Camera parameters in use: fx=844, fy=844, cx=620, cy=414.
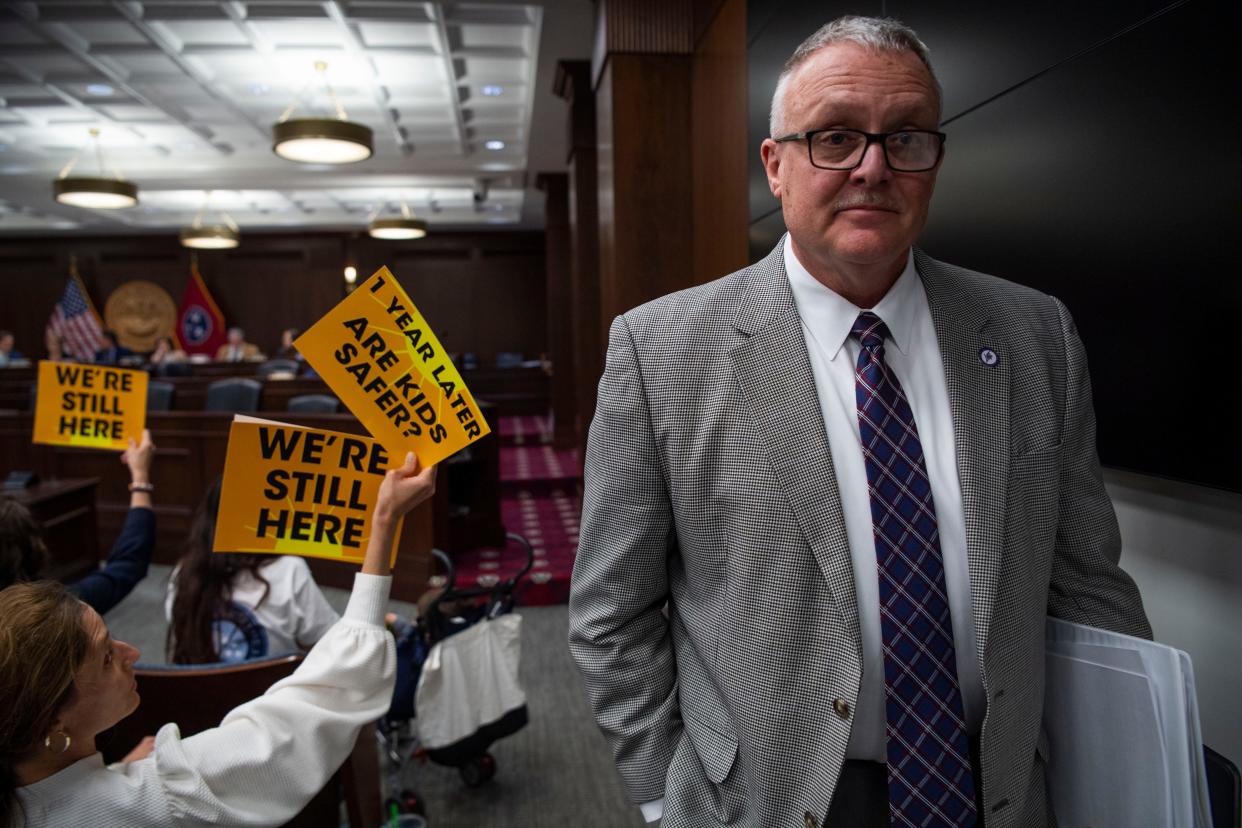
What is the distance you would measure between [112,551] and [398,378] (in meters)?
1.33

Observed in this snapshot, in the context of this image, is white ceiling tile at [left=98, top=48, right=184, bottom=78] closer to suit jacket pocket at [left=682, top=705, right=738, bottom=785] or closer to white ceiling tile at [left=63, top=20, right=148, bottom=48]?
white ceiling tile at [left=63, top=20, right=148, bottom=48]

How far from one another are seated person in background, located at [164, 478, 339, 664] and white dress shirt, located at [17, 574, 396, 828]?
1200 millimetres

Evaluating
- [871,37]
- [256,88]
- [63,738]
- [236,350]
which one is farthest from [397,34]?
[236,350]

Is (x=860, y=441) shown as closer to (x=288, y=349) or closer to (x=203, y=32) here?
(x=203, y=32)

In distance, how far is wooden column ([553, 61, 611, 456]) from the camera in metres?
6.76

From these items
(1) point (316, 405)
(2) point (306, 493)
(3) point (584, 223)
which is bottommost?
(2) point (306, 493)

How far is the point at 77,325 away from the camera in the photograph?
1459 cm

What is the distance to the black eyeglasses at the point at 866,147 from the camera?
1065mm

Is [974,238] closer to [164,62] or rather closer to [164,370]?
[164,62]

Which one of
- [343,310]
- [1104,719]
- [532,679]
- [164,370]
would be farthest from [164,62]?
[1104,719]

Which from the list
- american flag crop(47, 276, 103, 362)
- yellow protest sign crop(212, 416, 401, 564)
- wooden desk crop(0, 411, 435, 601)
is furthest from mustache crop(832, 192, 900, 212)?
american flag crop(47, 276, 103, 362)

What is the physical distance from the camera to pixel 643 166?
4395mm

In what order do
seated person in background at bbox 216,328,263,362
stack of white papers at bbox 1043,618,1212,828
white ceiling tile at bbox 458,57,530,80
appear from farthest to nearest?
1. seated person in background at bbox 216,328,263,362
2. white ceiling tile at bbox 458,57,530,80
3. stack of white papers at bbox 1043,618,1212,828

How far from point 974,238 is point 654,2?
10.4ft
